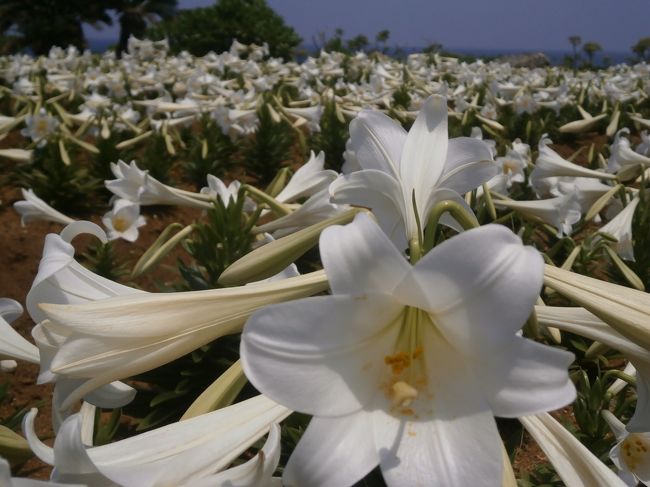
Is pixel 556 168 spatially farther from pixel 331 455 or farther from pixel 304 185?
pixel 331 455

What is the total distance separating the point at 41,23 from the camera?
837 inches

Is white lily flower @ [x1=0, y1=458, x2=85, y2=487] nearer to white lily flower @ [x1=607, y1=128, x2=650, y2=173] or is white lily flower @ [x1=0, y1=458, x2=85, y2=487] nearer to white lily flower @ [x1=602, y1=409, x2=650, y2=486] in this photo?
white lily flower @ [x1=602, y1=409, x2=650, y2=486]

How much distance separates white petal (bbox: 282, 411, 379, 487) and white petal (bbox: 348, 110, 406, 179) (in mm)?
587

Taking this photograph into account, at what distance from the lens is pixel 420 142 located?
1199 mm

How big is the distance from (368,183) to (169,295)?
1.42ft

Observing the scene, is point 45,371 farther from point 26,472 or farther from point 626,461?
point 26,472

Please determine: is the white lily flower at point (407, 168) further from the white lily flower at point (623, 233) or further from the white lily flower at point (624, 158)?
the white lily flower at point (624, 158)

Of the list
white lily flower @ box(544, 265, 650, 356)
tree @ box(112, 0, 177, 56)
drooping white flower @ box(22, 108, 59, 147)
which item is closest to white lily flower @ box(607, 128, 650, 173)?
white lily flower @ box(544, 265, 650, 356)

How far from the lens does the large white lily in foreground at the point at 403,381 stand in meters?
0.71

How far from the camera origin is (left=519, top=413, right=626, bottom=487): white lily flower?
902mm

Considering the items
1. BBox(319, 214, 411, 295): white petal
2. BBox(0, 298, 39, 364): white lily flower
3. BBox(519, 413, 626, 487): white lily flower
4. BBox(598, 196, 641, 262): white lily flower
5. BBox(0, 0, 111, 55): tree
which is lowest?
BBox(0, 0, 111, 55): tree

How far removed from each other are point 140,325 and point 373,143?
605 millimetres

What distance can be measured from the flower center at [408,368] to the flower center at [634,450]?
99 centimetres

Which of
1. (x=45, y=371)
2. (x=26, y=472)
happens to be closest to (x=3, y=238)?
(x=26, y=472)
